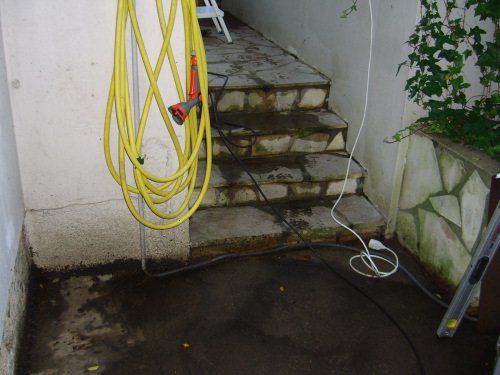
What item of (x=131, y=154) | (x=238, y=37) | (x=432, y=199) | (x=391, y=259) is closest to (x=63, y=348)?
(x=131, y=154)

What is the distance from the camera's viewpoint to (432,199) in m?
2.90

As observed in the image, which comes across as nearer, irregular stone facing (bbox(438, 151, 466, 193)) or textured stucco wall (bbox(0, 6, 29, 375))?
textured stucco wall (bbox(0, 6, 29, 375))

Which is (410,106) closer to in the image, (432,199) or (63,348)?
(432,199)

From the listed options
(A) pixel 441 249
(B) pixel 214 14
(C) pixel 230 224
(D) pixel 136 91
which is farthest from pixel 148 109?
(B) pixel 214 14

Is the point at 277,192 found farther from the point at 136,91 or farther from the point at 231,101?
the point at 136,91

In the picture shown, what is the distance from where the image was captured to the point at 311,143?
3.72 meters

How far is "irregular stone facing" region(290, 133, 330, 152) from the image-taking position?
12.1 feet

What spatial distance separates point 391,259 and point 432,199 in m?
0.45

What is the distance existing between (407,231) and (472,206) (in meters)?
0.65

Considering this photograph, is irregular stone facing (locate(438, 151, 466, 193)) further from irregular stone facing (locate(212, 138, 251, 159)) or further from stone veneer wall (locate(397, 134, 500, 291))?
irregular stone facing (locate(212, 138, 251, 159))

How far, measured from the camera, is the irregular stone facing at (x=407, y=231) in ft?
10.2

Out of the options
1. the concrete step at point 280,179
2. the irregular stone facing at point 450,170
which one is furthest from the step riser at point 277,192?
the irregular stone facing at point 450,170

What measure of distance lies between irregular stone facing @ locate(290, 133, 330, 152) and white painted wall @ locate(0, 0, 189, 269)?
1173mm

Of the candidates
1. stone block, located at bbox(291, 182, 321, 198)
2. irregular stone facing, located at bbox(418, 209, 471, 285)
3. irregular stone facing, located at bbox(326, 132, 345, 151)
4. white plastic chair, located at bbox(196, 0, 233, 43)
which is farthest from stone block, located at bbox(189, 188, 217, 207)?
white plastic chair, located at bbox(196, 0, 233, 43)
